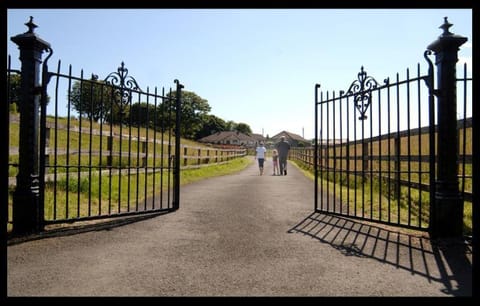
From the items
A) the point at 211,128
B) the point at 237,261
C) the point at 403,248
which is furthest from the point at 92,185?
the point at 211,128

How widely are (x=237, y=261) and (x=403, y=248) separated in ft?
7.23

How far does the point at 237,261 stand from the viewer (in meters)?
3.62

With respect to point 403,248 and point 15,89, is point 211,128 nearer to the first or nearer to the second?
A: point 15,89

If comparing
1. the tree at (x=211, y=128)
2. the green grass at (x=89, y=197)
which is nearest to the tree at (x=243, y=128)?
the tree at (x=211, y=128)

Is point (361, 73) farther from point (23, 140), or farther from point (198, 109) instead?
point (198, 109)

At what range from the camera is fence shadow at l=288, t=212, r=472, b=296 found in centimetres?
327

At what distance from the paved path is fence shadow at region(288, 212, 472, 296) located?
0.04ft

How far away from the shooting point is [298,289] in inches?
115

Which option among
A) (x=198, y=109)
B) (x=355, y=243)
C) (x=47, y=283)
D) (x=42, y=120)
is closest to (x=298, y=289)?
(x=355, y=243)

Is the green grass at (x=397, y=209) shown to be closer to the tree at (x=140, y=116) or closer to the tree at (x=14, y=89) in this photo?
the tree at (x=140, y=116)

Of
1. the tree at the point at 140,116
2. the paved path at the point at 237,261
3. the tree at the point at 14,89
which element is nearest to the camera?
the paved path at the point at 237,261

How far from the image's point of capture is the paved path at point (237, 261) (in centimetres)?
292

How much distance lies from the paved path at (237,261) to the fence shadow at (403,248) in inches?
0.5

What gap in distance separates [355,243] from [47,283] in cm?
365
